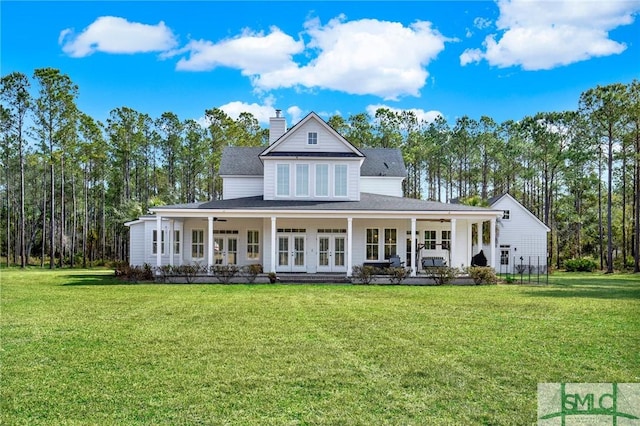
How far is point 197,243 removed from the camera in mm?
26797

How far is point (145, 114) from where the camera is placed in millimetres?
48562

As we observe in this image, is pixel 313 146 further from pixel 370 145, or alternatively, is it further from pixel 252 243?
pixel 370 145

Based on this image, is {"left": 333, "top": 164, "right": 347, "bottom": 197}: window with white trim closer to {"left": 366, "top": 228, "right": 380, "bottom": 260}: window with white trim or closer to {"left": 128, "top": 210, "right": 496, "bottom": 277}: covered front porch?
{"left": 128, "top": 210, "right": 496, "bottom": 277}: covered front porch

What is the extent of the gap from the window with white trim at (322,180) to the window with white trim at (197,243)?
6241 mm

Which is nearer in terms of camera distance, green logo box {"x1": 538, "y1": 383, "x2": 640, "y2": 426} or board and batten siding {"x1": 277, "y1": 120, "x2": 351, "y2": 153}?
green logo box {"x1": 538, "y1": 383, "x2": 640, "y2": 426}

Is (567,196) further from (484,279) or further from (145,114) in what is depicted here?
(145,114)

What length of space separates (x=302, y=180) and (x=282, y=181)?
952mm

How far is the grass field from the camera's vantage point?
5.88 m

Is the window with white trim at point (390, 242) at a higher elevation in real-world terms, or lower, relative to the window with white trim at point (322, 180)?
lower

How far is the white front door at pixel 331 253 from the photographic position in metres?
25.8

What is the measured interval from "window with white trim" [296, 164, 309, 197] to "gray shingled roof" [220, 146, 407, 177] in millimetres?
3364

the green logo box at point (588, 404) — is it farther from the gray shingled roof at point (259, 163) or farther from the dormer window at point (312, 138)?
the gray shingled roof at point (259, 163)

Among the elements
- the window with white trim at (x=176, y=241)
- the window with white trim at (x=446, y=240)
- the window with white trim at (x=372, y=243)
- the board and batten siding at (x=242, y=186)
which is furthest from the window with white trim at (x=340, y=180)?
the window with white trim at (x=176, y=241)

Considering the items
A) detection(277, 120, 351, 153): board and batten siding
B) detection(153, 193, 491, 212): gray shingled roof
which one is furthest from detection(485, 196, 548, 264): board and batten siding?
detection(277, 120, 351, 153): board and batten siding
